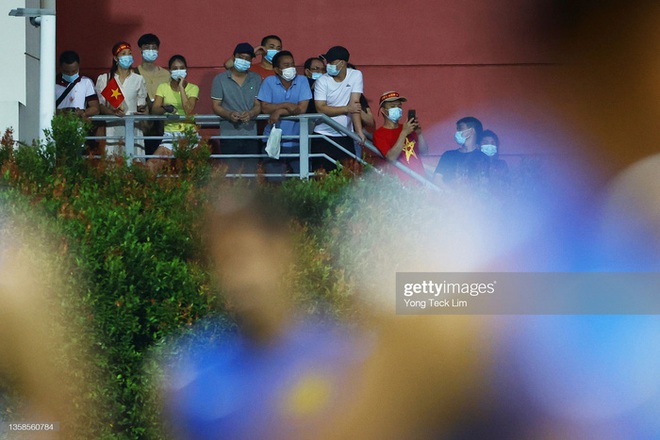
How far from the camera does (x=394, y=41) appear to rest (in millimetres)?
15922

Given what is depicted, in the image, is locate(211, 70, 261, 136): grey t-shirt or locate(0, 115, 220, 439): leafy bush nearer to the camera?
locate(0, 115, 220, 439): leafy bush

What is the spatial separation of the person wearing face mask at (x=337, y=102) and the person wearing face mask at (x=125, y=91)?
5.81 ft

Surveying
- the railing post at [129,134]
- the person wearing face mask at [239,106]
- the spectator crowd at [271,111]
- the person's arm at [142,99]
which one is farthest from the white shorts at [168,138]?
the person's arm at [142,99]

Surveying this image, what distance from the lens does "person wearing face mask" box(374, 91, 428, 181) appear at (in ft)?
41.4

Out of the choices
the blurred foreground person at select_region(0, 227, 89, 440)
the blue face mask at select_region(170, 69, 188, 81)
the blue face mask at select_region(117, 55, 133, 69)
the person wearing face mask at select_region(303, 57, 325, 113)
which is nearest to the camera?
the blurred foreground person at select_region(0, 227, 89, 440)

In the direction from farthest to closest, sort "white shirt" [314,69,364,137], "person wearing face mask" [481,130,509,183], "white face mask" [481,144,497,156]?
"white shirt" [314,69,364,137] → "white face mask" [481,144,497,156] → "person wearing face mask" [481,130,509,183]

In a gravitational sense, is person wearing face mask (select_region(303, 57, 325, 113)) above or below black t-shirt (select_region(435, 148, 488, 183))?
above

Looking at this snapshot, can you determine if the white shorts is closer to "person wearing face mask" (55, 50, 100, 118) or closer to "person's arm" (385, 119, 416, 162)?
"person wearing face mask" (55, 50, 100, 118)

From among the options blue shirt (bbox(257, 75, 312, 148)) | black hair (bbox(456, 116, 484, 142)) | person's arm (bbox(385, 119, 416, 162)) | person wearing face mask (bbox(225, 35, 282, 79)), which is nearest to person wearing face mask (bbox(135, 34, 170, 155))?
person wearing face mask (bbox(225, 35, 282, 79))

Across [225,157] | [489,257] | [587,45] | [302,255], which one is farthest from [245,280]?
[587,45]

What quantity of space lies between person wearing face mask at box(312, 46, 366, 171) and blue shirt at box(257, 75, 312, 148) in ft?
0.62

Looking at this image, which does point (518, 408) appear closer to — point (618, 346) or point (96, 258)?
point (618, 346)

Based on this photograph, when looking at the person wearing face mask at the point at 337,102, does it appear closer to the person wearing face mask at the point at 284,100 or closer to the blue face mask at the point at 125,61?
the person wearing face mask at the point at 284,100

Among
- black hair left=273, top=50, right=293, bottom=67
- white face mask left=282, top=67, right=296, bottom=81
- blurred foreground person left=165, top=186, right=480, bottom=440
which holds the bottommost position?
blurred foreground person left=165, top=186, right=480, bottom=440
